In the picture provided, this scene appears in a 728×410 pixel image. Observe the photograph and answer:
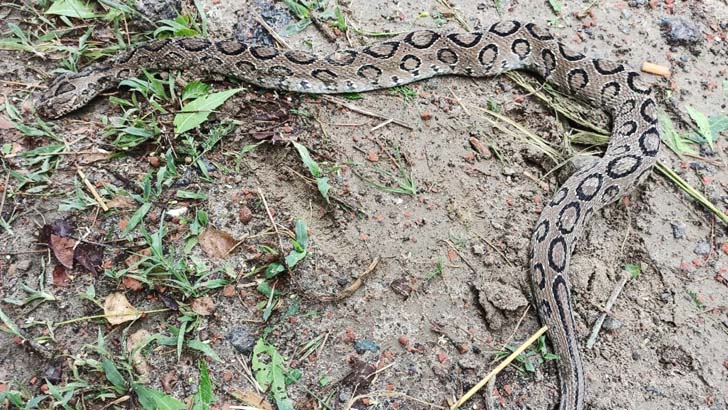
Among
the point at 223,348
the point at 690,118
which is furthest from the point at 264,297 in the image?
the point at 690,118

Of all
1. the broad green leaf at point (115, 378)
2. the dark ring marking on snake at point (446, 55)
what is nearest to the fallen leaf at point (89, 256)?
the broad green leaf at point (115, 378)

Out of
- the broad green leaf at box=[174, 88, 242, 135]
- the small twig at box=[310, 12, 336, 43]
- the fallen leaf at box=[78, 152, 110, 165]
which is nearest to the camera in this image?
the fallen leaf at box=[78, 152, 110, 165]

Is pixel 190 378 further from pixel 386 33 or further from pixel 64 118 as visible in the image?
pixel 386 33

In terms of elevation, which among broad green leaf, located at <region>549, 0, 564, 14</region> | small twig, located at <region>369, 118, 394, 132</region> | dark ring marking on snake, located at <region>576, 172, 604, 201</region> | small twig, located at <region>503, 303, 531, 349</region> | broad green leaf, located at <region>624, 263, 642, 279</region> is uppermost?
broad green leaf, located at <region>549, 0, 564, 14</region>

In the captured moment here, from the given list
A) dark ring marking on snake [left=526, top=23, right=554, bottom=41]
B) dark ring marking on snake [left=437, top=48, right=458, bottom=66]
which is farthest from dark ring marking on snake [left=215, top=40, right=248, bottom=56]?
dark ring marking on snake [left=526, top=23, right=554, bottom=41]

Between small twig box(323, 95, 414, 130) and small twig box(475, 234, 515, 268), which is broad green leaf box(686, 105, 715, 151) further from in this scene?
small twig box(323, 95, 414, 130)

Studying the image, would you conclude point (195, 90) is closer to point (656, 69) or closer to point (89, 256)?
point (89, 256)

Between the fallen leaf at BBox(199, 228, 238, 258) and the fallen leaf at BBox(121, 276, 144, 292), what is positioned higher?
the fallen leaf at BBox(199, 228, 238, 258)
